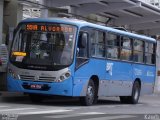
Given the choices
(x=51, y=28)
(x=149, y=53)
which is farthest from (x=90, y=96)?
(x=149, y=53)

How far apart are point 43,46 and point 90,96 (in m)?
2.62

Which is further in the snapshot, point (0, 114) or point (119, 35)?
point (119, 35)

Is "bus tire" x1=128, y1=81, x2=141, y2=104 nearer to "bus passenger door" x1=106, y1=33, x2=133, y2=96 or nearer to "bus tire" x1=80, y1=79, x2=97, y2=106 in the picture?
"bus passenger door" x1=106, y1=33, x2=133, y2=96

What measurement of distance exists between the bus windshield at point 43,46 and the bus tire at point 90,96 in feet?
5.37

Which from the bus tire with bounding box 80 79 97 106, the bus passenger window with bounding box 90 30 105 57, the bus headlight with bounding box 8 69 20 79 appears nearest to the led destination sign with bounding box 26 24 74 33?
the bus passenger window with bounding box 90 30 105 57

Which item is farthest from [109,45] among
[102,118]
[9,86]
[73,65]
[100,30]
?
[102,118]

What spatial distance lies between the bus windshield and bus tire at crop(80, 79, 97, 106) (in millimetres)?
1635

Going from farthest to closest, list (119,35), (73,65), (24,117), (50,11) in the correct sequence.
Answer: (50,11), (119,35), (73,65), (24,117)

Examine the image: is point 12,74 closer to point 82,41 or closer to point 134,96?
point 82,41

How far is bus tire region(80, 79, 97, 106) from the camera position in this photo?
19156 mm

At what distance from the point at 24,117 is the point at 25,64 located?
4.92 meters

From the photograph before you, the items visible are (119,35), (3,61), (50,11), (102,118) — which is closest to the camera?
(102,118)

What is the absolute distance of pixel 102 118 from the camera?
14492 millimetres

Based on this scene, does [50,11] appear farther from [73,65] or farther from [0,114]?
[0,114]
